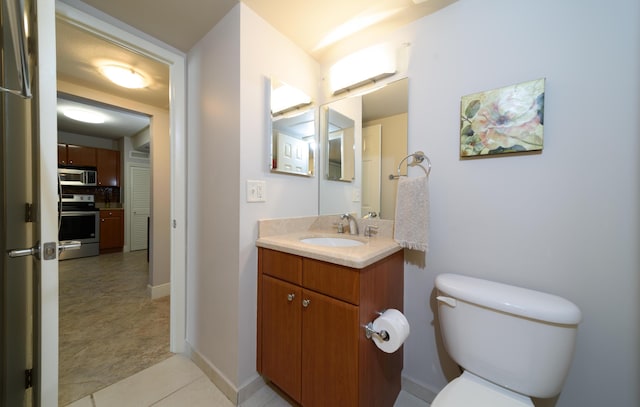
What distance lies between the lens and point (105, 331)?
1893 mm

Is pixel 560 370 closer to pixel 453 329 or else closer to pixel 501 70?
pixel 453 329

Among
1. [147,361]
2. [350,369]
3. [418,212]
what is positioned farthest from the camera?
[147,361]

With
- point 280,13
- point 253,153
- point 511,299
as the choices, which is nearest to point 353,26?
point 280,13

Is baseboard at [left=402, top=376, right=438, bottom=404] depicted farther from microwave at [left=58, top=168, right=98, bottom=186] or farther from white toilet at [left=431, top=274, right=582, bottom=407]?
microwave at [left=58, top=168, right=98, bottom=186]

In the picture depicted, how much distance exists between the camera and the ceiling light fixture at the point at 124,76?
5.92ft

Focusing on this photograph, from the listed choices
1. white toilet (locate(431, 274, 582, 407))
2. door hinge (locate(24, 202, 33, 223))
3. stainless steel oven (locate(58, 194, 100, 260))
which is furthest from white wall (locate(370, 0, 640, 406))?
stainless steel oven (locate(58, 194, 100, 260))

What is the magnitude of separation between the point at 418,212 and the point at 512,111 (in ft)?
1.99

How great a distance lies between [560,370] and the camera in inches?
32.0

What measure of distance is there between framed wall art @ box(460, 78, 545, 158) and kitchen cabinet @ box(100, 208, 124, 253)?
593 cm

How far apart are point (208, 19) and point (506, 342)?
7.14ft

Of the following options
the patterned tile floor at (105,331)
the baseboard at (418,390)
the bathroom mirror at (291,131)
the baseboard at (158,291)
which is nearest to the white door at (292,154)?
the bathroom mirror at (291,131)

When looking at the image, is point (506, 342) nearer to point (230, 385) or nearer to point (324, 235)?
point (324, 235)

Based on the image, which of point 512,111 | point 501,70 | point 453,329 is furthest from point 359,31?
point 453,329

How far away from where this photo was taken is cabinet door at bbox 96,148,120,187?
4.59 metres
